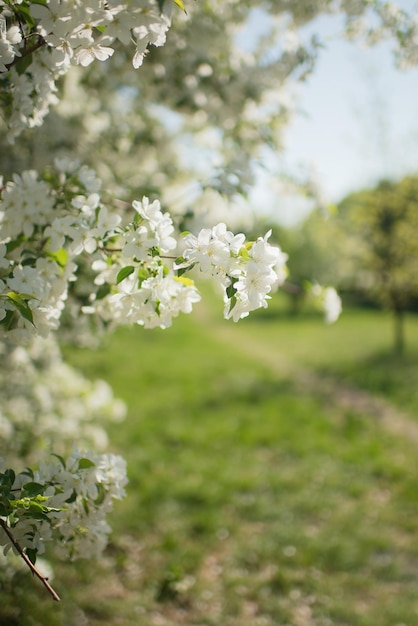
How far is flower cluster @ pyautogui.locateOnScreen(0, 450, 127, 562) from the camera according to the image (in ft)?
6.51

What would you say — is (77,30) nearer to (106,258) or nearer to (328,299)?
(106,258)

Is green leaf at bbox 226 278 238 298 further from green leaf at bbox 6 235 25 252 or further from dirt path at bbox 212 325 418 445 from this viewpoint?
dirt path at bbox 212 325 418 445

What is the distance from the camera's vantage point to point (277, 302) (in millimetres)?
36281

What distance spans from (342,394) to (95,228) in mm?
8986

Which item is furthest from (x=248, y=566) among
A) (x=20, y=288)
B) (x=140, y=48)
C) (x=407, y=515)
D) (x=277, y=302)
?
(x=277, y=302)

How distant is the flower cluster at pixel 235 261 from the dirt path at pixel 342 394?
6613mm

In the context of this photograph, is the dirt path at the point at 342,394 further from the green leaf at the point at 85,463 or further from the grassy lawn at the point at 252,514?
the green leaf at the point at 85,463

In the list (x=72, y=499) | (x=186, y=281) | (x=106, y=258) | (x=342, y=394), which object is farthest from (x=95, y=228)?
(x=342, y=394)

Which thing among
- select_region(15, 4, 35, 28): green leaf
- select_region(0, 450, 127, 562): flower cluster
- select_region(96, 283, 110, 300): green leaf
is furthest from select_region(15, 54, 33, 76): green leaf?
select_region(0, 450, 127, 562): flower cluster

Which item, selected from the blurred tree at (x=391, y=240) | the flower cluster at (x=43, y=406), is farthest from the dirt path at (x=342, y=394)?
the flower cluster at (x=43, y=406)

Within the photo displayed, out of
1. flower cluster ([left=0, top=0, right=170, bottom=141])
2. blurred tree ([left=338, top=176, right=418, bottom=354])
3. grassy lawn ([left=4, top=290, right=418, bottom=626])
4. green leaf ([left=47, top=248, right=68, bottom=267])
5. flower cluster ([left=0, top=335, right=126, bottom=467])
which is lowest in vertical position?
grassy lawn ([left=4, top=290, right=418, bottom=626])

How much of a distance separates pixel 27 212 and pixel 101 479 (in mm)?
1279

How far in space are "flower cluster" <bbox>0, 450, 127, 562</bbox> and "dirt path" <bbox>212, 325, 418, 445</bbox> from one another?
6347 mm

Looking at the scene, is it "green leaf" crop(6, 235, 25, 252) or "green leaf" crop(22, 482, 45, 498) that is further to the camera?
"green leaf" crop(6, 235, 25, 252)
